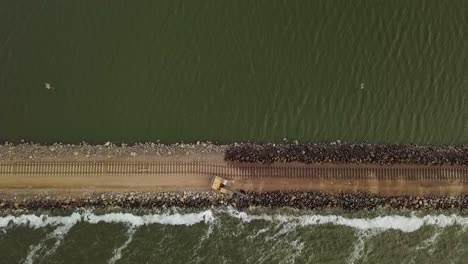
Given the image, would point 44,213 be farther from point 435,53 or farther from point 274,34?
point 435,53

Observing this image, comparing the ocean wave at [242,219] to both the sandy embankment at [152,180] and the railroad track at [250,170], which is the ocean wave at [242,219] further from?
the railroad track at [250,170]

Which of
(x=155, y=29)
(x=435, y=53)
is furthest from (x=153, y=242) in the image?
(x=435, y=53)

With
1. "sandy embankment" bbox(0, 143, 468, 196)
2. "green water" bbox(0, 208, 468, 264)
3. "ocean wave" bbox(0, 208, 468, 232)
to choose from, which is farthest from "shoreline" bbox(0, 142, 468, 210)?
"green water" bbox(0, 208, 468, 264)

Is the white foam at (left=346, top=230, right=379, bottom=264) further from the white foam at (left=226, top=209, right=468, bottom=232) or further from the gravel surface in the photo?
the gravel surface

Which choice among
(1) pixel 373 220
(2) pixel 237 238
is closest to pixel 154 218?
(2) pixel 237 238

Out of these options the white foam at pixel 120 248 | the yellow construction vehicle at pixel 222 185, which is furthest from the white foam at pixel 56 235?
the yellow construction vehicle at pixel 222 185

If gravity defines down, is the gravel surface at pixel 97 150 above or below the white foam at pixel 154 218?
above
